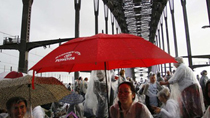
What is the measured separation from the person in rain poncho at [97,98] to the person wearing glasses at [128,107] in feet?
6.42

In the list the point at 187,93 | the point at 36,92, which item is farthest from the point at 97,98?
the point at 187,93

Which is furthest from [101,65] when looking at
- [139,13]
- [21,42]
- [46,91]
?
[139,13]

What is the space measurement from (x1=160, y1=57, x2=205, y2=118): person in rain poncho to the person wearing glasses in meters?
2.33

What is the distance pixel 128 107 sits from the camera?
2.18 metres

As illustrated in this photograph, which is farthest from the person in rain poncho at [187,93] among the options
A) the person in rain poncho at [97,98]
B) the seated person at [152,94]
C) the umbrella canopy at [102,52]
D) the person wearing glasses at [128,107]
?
the umbrella canopy at [102,52]

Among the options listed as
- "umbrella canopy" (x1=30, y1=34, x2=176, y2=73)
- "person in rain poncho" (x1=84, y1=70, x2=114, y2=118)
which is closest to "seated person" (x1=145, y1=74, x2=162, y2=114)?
"person in rain poncho" (x1=84, y1=70, x2=114, y2=118)

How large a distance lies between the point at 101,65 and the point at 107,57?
1.66 metres

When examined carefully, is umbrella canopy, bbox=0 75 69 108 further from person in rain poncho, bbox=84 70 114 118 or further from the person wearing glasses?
person in rain poncho, bbox=84 70 114 118

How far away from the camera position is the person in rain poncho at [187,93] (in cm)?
431

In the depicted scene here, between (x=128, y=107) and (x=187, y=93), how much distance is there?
9.10 ft

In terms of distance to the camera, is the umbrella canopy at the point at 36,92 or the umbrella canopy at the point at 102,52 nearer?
the umbrella canopy at the point at 102,52

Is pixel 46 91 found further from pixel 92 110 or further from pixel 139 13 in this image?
pixel 139 13

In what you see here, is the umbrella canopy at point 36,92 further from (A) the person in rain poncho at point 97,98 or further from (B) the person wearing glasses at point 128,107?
(A) the person in rain poncho at point 97,98

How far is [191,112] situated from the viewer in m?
4.34
